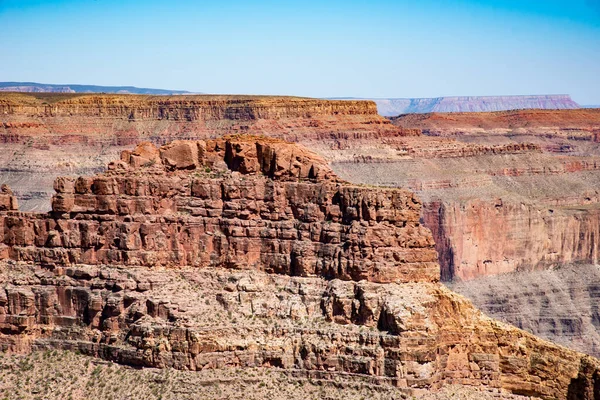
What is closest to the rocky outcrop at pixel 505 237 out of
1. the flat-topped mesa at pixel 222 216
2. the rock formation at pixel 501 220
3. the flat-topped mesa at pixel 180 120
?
the rock formation at pixel 501 220

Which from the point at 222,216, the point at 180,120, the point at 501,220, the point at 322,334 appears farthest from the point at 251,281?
the point at 180,120

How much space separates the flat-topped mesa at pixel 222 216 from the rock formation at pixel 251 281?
67 mm

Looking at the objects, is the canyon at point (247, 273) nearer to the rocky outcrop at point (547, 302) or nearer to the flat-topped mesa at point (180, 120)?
the rocky outcrop at point (547, 302)

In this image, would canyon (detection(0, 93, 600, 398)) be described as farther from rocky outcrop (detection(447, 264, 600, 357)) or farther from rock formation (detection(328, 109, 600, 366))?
rock formation (detection(328, 109, 600, 366))

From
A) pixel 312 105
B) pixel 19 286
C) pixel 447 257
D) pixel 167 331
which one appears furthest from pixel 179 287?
pixel 312 105

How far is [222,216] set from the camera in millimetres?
72750

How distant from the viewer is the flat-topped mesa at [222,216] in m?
69.9

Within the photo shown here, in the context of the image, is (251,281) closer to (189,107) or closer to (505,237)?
(505,237)

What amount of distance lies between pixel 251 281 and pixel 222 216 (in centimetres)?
377

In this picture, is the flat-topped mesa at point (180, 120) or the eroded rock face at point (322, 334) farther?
the flat-topped mesa at point (180, 120)

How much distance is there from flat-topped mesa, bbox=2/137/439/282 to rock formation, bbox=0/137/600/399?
0.07 m

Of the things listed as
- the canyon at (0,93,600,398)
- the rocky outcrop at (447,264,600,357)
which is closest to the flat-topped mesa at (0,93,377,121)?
the rocky outcrop at (447,264,600,357)

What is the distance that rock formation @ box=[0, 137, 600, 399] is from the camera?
67812 millimetres

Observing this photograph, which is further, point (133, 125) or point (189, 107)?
point (189, 107)
